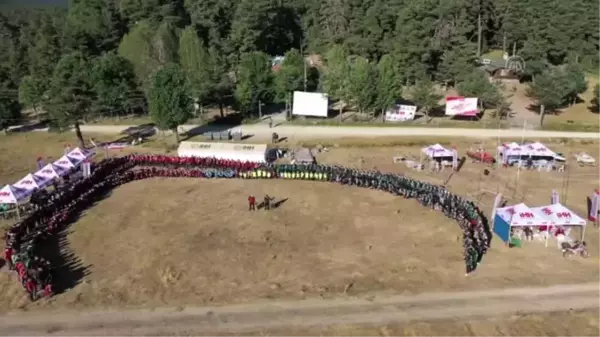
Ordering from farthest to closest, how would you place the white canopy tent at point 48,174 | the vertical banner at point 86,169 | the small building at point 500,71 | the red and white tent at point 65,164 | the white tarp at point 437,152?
1. the small building at point 500,71
2. the white tarp at point 437,152
3. the vertical banner at point 86,169
4. the red and white tent at point 65,164
5. the white canopy tent at point 48,174

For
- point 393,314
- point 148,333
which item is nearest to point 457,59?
point 393,314

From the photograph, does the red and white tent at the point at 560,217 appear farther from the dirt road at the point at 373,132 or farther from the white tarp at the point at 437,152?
the dirt road at the point at 373,132

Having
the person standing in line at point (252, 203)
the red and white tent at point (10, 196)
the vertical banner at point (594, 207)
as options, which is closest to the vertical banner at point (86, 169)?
the red and white tent at point (10, 196)

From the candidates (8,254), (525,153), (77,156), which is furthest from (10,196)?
(525,153)

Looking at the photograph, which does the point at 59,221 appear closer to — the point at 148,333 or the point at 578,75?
the point at 148,333

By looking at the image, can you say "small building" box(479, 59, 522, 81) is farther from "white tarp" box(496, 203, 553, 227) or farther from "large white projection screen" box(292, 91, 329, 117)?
"white tarp" box(496, 203, 553, 227)
